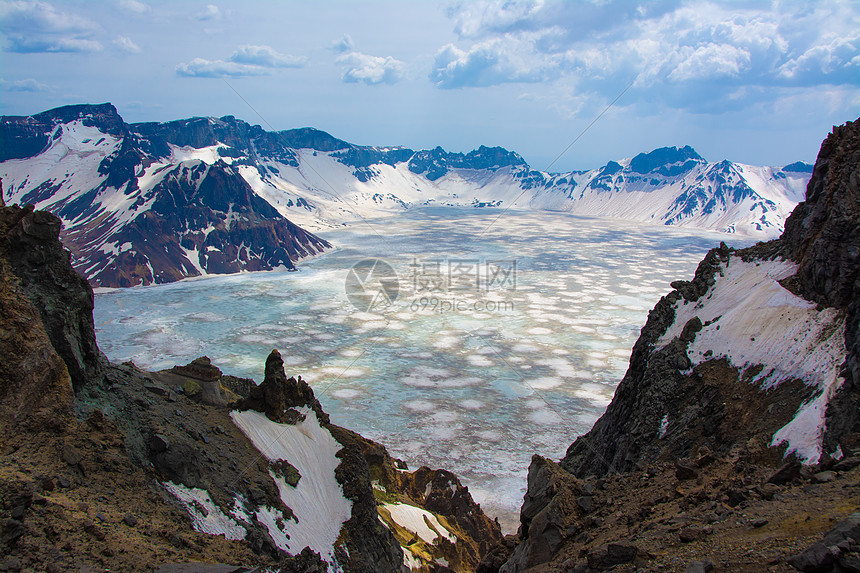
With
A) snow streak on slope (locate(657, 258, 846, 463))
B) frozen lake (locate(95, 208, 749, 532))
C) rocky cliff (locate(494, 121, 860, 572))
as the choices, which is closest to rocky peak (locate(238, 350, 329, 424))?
rocky cliff (locate(494, 121, 860, 572))

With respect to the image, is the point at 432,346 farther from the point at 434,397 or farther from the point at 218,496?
the point at 218,496

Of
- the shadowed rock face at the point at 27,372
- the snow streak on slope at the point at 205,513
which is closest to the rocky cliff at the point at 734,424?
the snow streak on slope at the point at 205,513

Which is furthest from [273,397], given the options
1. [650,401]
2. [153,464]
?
[650,401]

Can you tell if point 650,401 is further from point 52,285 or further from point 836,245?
point 52,285

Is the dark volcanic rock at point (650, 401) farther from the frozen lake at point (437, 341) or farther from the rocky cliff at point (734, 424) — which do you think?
the frozen lake at point (437, 341)

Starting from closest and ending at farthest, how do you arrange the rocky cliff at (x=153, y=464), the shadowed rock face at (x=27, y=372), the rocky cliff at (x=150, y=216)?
1. the rocky cliff at (x=153, y=464)
2. the shadowed rock face at (x=27, y=372)
3. the rocky cliff at (x=150, y=216)

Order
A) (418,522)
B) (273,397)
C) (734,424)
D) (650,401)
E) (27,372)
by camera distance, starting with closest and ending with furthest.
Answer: (27,372), (734,424), (650,401), (273,397), (418,522)
